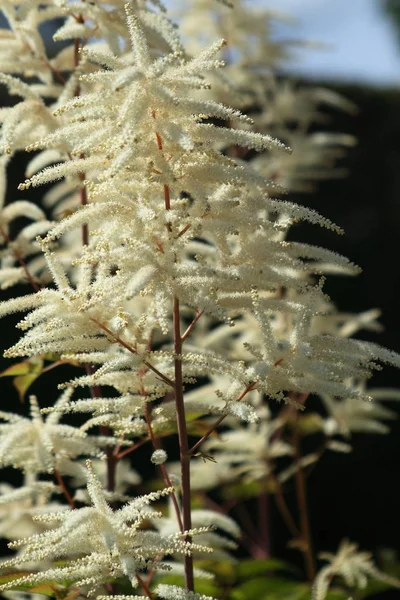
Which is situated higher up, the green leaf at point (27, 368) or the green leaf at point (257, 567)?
the green leaf at point (27, 368)

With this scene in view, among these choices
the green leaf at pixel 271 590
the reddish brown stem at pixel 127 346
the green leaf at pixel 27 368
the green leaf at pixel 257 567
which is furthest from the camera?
the green leaf at pixel 257 567

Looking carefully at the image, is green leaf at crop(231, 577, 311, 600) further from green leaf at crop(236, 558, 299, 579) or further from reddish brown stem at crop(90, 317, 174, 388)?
reddish brown stem at crop(90, 317, 174, 388)

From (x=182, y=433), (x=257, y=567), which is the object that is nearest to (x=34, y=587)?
(x=182, y=433)

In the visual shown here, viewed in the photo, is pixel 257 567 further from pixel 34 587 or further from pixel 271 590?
pixel 34 587

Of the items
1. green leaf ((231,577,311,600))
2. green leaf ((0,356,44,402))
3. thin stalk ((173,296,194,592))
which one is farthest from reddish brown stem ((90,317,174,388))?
green leaf ((231,577,311,600))

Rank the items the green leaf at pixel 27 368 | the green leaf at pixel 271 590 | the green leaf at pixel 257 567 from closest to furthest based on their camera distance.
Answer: the green leaf at pixel 27 368 < the green leaf at pixel 271 590 < the green leaf at pixel 257 567

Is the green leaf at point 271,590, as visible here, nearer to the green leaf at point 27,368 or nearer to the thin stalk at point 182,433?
the thin stalk at point 182,433

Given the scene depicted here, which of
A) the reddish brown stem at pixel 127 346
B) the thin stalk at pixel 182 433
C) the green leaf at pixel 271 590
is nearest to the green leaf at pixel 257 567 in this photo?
the green leaf at pixel 271 590

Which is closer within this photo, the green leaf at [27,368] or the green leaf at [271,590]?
the green leaf at [27,368]

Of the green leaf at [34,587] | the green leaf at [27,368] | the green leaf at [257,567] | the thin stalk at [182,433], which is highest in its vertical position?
the green leaf at [27,368]

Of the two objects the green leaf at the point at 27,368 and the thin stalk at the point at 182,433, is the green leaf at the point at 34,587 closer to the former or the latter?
the thin stalk at the point at 182,433

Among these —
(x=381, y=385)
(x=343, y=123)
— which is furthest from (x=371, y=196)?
(x=381, y=385)

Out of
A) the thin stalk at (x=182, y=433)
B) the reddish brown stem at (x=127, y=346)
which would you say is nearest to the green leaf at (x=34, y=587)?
the thin stalk at (x=182, y=433)
